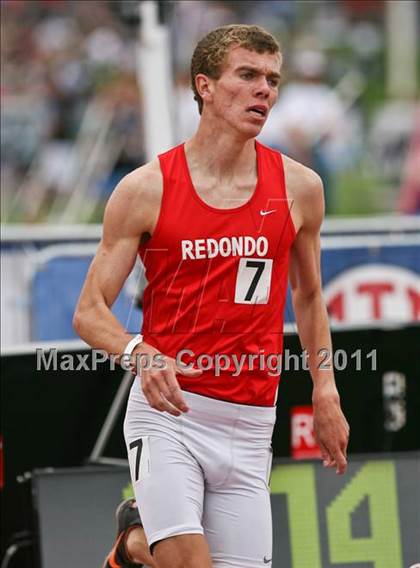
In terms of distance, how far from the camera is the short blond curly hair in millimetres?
5000

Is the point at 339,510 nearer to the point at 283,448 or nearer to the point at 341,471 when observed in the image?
the point at 283,448

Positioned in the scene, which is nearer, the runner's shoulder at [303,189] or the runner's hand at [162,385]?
the runner's hand at [162,385]

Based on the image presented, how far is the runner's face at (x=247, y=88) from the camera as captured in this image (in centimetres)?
498

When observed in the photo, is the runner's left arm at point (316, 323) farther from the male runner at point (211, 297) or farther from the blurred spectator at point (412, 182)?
the blurred spectator at point (412, 182)

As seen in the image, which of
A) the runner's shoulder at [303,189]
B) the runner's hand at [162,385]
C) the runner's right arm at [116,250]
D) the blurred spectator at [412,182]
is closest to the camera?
the runner's hand at [162,385]

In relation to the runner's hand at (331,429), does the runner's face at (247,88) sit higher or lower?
higher

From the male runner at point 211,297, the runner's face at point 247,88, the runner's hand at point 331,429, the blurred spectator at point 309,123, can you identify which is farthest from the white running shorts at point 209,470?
the blurred spectator at point 309,123

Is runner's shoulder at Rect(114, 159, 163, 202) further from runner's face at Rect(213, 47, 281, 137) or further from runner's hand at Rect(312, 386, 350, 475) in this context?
runner's hand at Rect(312, 386, 350, 475)

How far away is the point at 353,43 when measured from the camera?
22.4 m

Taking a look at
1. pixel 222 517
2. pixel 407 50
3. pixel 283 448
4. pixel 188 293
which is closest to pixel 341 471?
pixel 222 517

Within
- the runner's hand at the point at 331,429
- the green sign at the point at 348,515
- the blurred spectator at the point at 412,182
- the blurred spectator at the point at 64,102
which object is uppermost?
the blurred spectator at the point at 64,102

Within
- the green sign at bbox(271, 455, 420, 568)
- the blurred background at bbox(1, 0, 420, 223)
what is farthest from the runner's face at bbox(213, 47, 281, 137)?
the blurred background at bbox(1, 0, 420, 223)

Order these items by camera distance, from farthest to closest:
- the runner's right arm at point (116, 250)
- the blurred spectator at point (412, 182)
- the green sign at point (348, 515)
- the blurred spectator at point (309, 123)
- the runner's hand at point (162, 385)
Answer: the blurred spectator at point (412, 182)
the blurred spectator at point (309, 123)
the green sign at point (348, 515)
the runner's right arm at point (116, 250)
the runner's hand at point (162, 385)

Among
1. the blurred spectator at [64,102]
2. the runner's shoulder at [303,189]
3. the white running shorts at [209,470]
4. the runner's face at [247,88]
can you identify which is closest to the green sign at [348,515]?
the white running shorts at [209,470]
